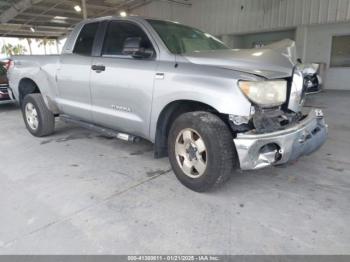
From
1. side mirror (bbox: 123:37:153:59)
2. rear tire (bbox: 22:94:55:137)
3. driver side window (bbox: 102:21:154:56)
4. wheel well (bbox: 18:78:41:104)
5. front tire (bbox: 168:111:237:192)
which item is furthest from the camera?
wheel well (bbox: 18:78:41:104)

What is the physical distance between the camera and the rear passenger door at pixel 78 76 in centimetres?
380

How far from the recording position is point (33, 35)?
21.9 m

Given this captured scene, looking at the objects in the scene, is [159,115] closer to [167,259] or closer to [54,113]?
[167,259]

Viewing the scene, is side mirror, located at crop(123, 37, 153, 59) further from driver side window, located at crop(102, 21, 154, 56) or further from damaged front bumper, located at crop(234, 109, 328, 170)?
damaged front bumper, located at crop(234, 109, 328, 170)

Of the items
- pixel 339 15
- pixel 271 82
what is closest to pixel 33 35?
pixel 339 15

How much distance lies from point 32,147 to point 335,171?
4225 millimetres

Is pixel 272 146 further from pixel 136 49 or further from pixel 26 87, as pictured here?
pixel 26 87

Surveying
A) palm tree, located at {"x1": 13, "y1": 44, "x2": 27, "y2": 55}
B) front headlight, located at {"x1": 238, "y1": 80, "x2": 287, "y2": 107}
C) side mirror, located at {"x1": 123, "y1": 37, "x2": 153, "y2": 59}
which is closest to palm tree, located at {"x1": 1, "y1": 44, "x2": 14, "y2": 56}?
palm tree, located at {"x1": 13, "y1": 44, "x2": 27, "y2": 55}

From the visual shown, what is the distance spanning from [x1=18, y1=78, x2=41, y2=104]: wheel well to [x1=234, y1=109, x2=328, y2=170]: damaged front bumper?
3.93 meters

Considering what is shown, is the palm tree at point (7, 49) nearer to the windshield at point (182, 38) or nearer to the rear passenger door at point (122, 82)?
the rear passenger door at point (122, 82)

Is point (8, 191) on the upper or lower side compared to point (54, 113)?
lower

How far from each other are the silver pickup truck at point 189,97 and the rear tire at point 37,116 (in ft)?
2.51

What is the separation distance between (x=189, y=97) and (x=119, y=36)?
1448 mm

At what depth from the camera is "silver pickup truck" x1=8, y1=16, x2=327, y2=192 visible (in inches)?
97.8
